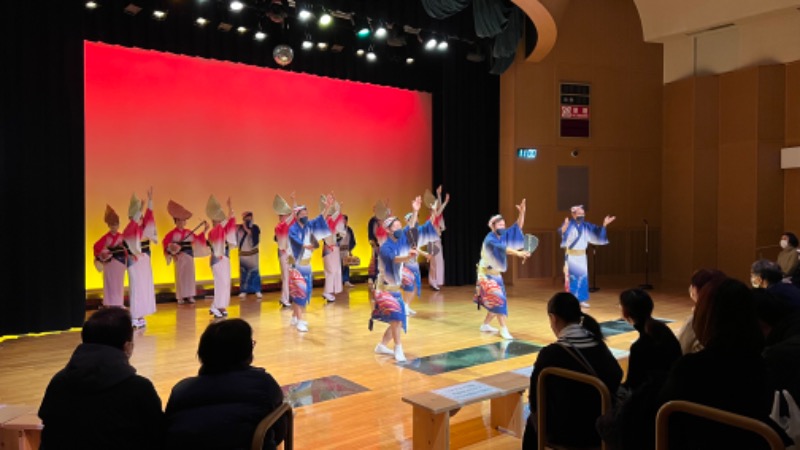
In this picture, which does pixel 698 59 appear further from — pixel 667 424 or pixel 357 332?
pixel 667 424

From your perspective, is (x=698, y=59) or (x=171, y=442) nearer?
(x=171, y=442)

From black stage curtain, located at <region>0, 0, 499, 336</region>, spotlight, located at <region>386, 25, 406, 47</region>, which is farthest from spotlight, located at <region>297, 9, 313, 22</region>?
black stage curtain, located at <region>0, 0, 499, 336</region>

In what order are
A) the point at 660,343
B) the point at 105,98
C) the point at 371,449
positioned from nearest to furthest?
the point at 660,343 → the point at 371,449 → the point at 105,98

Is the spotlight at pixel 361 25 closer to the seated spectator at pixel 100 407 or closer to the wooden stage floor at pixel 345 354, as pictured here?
the wooden stage floor at pixel 345 354

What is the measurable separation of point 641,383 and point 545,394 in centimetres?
39

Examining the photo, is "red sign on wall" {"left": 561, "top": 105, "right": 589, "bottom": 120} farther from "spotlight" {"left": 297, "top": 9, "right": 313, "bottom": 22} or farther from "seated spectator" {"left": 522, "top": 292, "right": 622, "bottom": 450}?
"seated spectator" {"left": 522, "top": 292, "right": 622, "bottom": 450}

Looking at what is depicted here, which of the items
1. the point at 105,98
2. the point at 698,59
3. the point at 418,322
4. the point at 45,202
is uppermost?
the point at 698,59

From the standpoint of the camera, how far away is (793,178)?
10.5 meters

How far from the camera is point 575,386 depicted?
275 centimetres

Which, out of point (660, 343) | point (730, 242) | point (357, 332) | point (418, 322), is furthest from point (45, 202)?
point (730, 242)

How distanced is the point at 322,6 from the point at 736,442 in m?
7.88

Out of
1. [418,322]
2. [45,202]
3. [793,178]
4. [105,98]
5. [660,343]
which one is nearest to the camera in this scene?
Result: [660,343]

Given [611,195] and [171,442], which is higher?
[611,195]

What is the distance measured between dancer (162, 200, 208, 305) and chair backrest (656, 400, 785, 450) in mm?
8007
